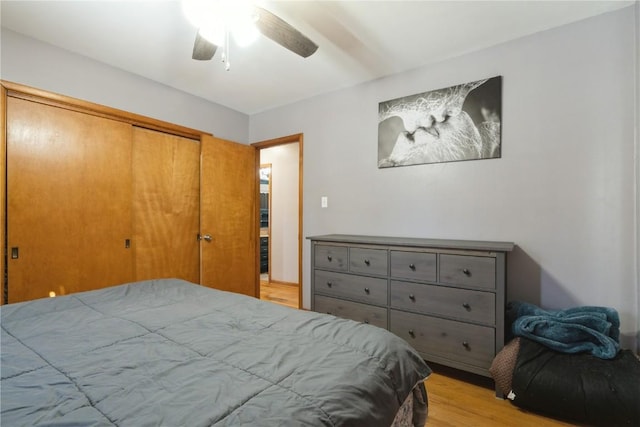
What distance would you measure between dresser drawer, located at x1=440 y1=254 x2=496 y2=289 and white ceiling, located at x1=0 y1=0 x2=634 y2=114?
1.63 metres

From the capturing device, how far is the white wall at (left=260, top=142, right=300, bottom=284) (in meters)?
4.94

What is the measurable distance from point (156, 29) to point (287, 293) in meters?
3.56

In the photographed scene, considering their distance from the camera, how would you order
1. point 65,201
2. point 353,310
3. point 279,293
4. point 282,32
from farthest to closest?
1. point 279,293
2. point 353,310
3. point 65,201
4. point 282,32

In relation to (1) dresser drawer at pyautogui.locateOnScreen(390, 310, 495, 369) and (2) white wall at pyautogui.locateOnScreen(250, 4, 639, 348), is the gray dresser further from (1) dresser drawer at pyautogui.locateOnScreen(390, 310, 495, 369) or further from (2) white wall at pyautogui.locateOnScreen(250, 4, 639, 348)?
(2) white wall at pyautogui.locateOnScreen(250, 4, 639, 348)

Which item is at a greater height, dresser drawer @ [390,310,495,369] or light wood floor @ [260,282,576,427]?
dresser drawer @ [390,310,495,369]

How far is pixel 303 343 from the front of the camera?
1085 mm

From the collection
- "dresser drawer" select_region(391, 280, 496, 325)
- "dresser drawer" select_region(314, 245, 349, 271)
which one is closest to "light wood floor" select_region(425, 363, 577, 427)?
"dresser drawer" select_region(391, 280, 496, 325)

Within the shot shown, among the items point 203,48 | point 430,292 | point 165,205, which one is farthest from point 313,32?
point 165,205

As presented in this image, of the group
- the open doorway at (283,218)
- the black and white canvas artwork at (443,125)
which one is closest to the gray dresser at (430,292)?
the black and white canvas artwork at (443,125)

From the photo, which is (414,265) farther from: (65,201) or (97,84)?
(97,84)

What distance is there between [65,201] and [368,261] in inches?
→ 97.0

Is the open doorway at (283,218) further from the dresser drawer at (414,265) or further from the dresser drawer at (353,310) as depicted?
the dresser drawer at (414,265)

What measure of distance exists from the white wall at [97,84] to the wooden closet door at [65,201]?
0.20 meters

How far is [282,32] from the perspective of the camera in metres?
1.65
